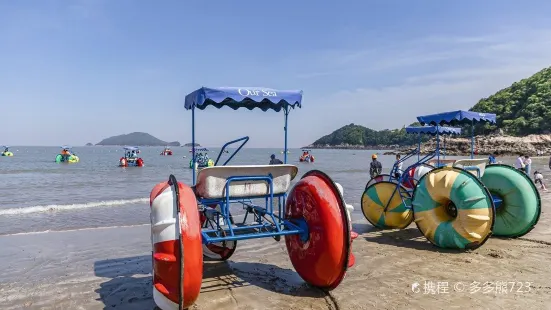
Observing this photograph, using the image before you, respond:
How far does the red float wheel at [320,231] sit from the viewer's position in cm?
482

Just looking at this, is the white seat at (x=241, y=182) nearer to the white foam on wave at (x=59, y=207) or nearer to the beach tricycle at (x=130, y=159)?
the white foam on wave at (x=59, y=207)

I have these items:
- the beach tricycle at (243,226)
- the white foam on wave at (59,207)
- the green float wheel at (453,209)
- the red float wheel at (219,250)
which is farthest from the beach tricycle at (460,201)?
the white foam on wave at (59,207)

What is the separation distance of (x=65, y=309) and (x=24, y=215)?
34.9 feet

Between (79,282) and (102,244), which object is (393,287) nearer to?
(79,282)

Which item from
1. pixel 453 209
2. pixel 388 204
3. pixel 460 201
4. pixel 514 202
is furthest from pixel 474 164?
pixel 460 201

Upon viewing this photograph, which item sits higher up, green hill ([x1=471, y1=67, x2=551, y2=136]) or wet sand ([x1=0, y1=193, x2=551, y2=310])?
green hill ([x1=471, y1=67, x2=551, y2=136])

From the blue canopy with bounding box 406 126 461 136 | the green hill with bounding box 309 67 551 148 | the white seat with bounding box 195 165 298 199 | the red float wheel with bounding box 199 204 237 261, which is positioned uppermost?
the green hill with bounding box 309 67 551 148

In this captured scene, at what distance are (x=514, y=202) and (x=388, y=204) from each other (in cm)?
258

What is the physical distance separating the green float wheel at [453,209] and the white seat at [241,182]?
351cm

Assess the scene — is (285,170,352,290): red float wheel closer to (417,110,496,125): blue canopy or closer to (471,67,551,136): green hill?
(417,110,496,125): blue canopy

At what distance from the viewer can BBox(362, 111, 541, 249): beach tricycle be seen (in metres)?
7.11

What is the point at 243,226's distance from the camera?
17.4 feet

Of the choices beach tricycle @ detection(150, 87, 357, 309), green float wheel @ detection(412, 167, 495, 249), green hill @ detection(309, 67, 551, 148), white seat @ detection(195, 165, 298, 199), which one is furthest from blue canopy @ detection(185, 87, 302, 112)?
green hill @ detection(309, 67, 551, 148)

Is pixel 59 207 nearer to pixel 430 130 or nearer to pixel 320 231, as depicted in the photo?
pixel 430 130
